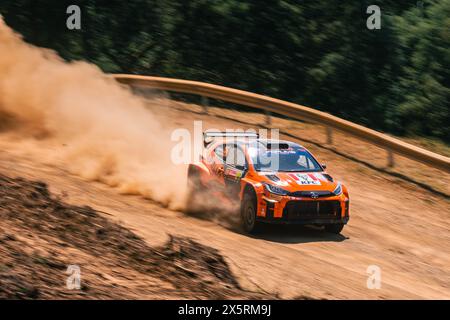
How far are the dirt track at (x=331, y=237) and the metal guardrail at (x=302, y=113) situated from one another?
67 centimetres

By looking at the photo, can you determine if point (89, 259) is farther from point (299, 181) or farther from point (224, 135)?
point (224, 135)

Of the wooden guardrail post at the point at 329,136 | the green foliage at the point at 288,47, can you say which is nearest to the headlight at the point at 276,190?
the wooden guardrail post at the point at 329,136

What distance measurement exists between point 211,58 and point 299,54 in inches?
116

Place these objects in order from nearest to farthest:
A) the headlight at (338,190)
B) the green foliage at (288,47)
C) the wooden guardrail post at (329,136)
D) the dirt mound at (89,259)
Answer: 1. the dirt mound at (89,259)
2. the headlight at (338,190)
3. the wooden guardrail post at (329,136)
4. the green foliage at (288,47)

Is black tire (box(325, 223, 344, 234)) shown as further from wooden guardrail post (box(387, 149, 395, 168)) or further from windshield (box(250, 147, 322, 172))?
wooden guardrail post (box(387, 149, 395, 168))

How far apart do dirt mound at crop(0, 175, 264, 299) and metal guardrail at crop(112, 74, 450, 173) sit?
7.54 meters

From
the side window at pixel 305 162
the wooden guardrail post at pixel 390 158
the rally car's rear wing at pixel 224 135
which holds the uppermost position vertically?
the rally car's rear wing at pixel 224 135

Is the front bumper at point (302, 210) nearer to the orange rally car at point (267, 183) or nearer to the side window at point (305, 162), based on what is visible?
the orange rally car at point (267, 183)

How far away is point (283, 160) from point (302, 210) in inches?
48.0

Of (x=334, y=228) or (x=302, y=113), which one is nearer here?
(x=334, y=228)

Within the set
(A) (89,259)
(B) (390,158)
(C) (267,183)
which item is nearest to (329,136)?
(B) (390,158)

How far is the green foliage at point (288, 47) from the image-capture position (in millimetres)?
22625

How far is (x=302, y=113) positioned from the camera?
63.6 feet

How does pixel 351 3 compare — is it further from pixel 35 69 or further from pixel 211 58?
pixel 35 69
